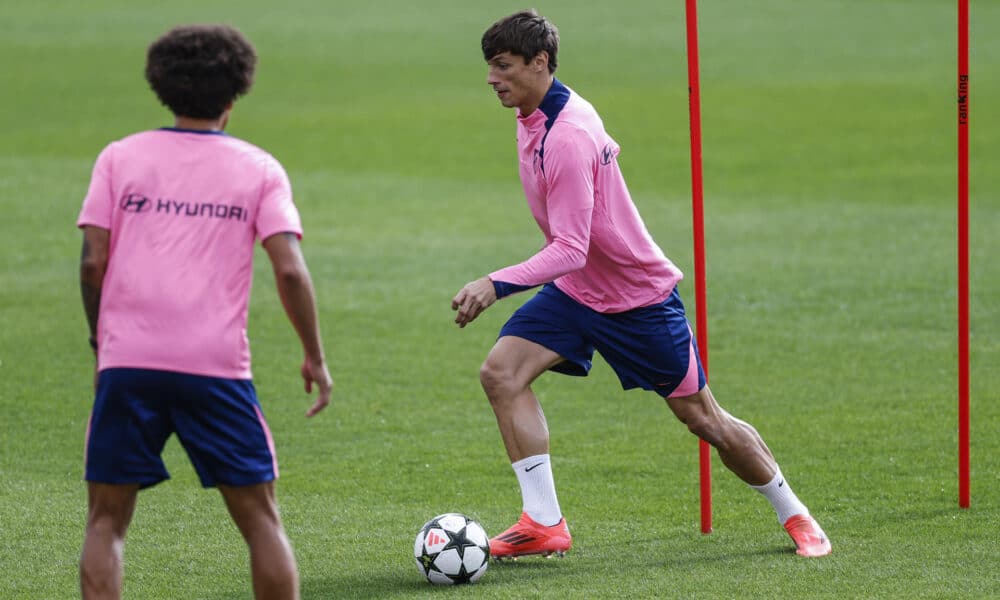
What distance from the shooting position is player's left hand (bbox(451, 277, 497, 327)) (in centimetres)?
529

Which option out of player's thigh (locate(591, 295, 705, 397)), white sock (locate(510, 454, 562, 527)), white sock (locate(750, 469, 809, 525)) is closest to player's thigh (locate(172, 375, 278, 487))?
white sock (locate(510, 454, 562, 527))

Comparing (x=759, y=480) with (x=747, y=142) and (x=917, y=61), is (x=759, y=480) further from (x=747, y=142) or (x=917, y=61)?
(x=917, y=61)

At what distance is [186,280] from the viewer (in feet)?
13.4

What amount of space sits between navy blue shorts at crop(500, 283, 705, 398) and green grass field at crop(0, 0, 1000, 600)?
781 mm

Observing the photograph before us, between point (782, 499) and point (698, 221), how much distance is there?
50.2 inches

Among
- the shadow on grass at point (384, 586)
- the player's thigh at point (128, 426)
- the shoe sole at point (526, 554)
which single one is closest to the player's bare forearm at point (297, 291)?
the player's thigh at point (128, 426)

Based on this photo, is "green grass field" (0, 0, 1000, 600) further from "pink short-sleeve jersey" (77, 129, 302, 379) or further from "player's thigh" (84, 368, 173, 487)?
"pink short-sleeve jersey" (77, 129, 302, 379)

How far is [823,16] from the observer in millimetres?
42156

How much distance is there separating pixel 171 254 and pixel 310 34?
36153 millimetres

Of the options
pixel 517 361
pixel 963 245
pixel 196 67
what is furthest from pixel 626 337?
pixel 196 67

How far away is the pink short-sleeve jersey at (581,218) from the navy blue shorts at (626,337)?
0.18ft

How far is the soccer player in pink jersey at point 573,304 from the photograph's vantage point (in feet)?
18.2

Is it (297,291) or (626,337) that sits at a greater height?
(297,291)

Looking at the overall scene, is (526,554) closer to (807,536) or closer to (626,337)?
(626,337)
